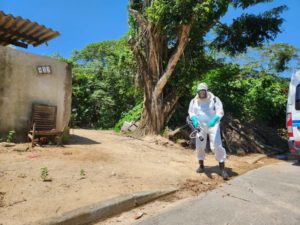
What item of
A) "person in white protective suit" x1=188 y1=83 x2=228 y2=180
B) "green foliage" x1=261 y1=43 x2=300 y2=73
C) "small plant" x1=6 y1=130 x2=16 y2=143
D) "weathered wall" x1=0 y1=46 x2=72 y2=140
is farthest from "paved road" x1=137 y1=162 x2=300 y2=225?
"green foliage" x1=261 y1=43 x2=300 y2=73

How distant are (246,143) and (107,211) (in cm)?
816

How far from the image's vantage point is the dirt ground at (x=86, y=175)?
4457 millimetres

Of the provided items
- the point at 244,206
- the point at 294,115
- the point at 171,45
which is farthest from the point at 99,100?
the point at 244,206

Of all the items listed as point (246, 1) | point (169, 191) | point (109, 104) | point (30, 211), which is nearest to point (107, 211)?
point (30, 211)

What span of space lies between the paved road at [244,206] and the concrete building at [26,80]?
16.4 feet

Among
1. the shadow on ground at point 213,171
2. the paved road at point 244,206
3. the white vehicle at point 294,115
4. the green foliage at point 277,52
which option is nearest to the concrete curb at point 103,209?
the paved road at point 244,206

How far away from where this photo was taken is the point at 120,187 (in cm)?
543

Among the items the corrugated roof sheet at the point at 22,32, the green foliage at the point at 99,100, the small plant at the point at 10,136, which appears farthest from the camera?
the green foliage at the point at 99,100

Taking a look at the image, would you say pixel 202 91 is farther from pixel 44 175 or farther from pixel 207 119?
pixel 44 175

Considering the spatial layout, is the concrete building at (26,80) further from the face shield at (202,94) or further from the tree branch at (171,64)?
the face shield at (202,94)

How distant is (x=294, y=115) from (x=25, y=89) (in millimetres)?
6652

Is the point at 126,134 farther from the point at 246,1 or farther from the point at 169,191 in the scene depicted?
the point at 169,191

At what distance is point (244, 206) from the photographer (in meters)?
4.89

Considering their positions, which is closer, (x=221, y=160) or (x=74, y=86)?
(x=221, y=160)
